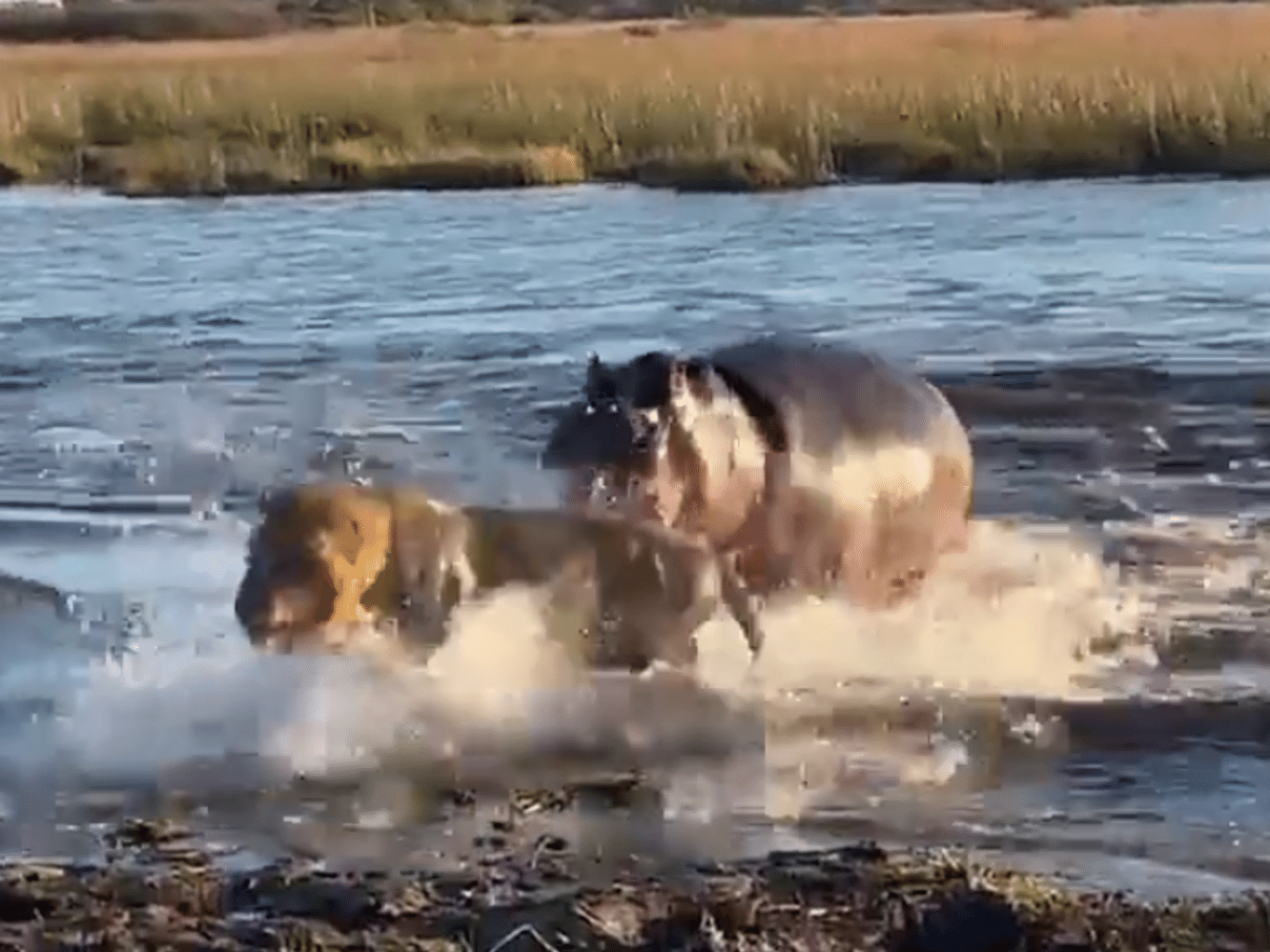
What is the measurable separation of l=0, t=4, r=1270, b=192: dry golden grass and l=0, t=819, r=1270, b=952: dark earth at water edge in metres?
18.5

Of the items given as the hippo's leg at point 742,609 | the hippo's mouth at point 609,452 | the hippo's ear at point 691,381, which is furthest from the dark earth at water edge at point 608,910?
the hippo's ear at point 691,381

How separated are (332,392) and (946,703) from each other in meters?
6.30

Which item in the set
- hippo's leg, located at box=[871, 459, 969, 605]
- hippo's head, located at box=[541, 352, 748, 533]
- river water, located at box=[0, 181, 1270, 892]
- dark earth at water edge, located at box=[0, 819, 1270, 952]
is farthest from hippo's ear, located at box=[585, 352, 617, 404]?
dark earth at water edge, located at box=[0, 819, 1270, 952]

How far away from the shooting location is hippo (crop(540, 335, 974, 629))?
8.09 meters

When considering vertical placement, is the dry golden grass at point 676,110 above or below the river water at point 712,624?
above

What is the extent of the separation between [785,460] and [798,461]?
51 millimetres

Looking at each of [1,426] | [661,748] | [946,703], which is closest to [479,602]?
[661,748]

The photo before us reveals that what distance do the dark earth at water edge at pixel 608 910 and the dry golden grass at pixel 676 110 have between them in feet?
60.8

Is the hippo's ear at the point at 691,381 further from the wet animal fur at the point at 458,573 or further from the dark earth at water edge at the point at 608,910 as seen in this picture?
the dark earth at water edge at the point at 608,910

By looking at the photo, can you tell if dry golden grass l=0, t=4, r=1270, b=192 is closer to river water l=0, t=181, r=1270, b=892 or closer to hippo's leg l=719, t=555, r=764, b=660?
river water l=0, t=181, r=1270, b=892

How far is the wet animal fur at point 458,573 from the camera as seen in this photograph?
734cm

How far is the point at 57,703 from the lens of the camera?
7793 mm

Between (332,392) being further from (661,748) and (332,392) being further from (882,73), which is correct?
(882,73)

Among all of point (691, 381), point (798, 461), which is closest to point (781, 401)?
point (798, 461)
